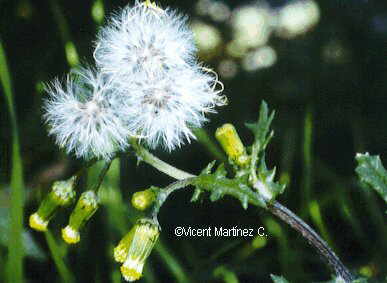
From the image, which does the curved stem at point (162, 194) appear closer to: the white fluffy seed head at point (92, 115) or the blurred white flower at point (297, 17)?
the white fluffy seed head at point (92, 115)

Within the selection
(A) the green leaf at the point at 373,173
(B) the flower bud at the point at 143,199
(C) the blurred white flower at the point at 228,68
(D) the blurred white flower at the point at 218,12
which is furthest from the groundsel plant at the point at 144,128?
(D) the blurred white flower at the point at 218,12

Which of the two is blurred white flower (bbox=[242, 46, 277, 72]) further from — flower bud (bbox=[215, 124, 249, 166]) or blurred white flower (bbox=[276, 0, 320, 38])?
flower bud (bbox=[215, 124, 249, 166])

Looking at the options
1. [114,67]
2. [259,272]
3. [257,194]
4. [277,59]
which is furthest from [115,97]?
[277,59]

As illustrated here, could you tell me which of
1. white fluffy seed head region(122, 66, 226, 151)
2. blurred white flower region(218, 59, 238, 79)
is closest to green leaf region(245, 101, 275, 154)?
white fluffy seed head region(122, 66, 226, 151)

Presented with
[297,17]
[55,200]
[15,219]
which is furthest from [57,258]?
[297,17]

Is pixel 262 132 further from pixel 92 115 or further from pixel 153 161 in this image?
pixel 92 115

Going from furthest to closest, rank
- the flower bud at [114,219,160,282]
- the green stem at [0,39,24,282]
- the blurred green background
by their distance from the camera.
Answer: the blurred green background
the green stem at [0,39,24,282]
the flower bud at [114,219,160,282]

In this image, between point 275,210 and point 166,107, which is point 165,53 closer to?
point 166,107
